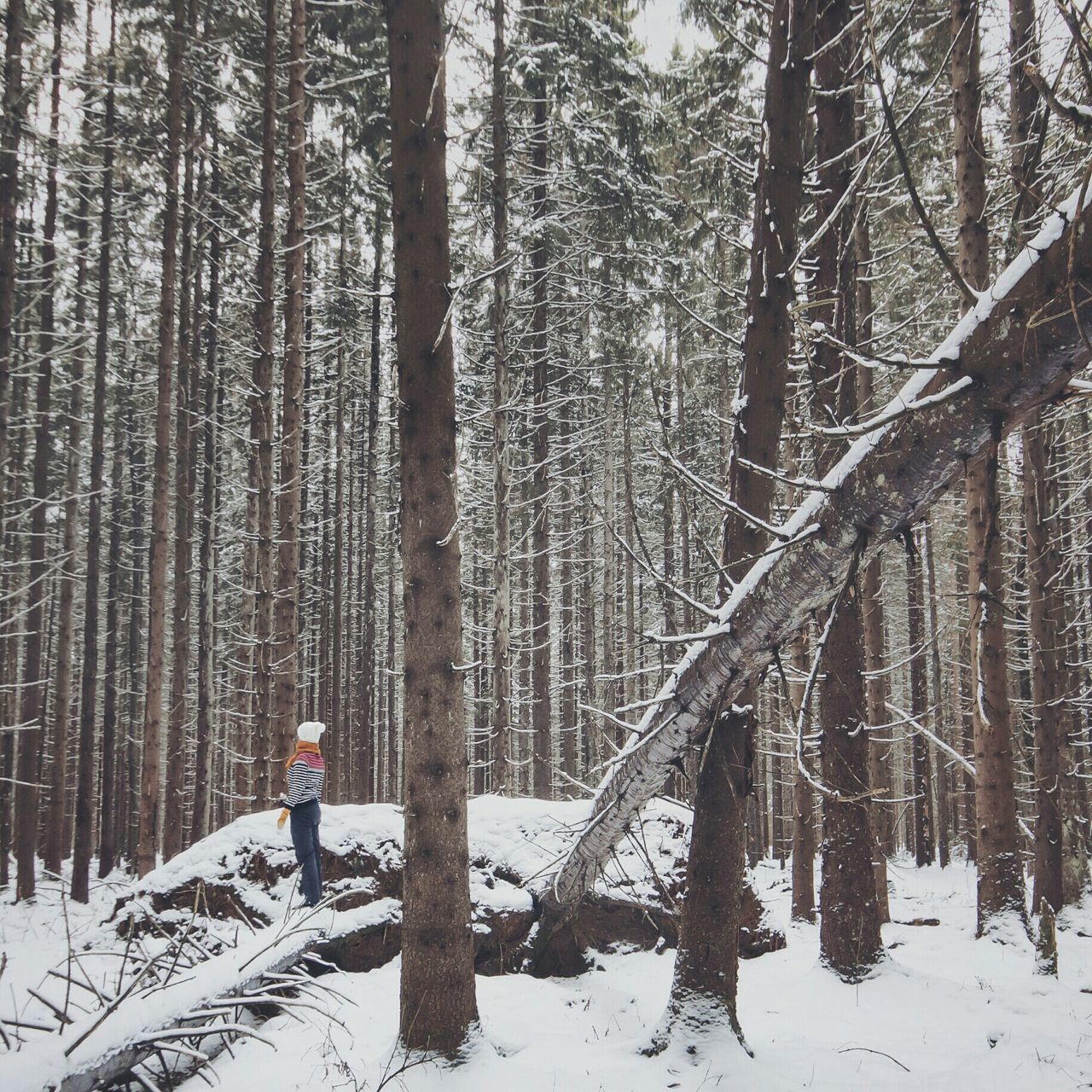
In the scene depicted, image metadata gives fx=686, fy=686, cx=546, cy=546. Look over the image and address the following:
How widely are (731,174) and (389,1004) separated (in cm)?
1163

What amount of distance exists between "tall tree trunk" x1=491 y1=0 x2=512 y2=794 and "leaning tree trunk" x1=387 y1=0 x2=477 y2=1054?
6.39m

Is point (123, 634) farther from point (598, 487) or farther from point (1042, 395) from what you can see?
point (1042, 395)

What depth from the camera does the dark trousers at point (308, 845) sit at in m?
6.58

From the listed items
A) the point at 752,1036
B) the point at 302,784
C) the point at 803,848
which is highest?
the point at 302,784

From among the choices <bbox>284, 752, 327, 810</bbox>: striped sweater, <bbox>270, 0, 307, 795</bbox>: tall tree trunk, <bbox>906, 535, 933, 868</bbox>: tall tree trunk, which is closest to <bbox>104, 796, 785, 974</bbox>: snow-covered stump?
<bbox>284, 752, 327, 810</bbox>: striped sweater

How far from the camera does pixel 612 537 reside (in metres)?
9.51

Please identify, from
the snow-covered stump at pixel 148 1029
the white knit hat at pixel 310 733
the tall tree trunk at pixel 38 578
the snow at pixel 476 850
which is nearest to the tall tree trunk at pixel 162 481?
the tall tree trunk at pixel 38 578

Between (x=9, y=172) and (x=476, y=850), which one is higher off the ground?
(x=9, y=172)

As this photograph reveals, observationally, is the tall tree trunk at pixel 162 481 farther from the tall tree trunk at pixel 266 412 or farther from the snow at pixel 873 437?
the snow at pixel 873 437

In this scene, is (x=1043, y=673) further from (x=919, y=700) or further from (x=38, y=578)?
(x=38, y=578)

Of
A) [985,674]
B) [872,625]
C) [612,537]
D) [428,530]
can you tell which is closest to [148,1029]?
[428,530]

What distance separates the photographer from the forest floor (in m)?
3.87

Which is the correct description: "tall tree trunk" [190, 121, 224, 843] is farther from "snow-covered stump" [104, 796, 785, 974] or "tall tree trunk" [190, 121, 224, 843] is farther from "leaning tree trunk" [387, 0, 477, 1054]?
"leaning tree trunk" [387, 0, 477, 1054]

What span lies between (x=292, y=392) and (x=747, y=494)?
790 centimetres
